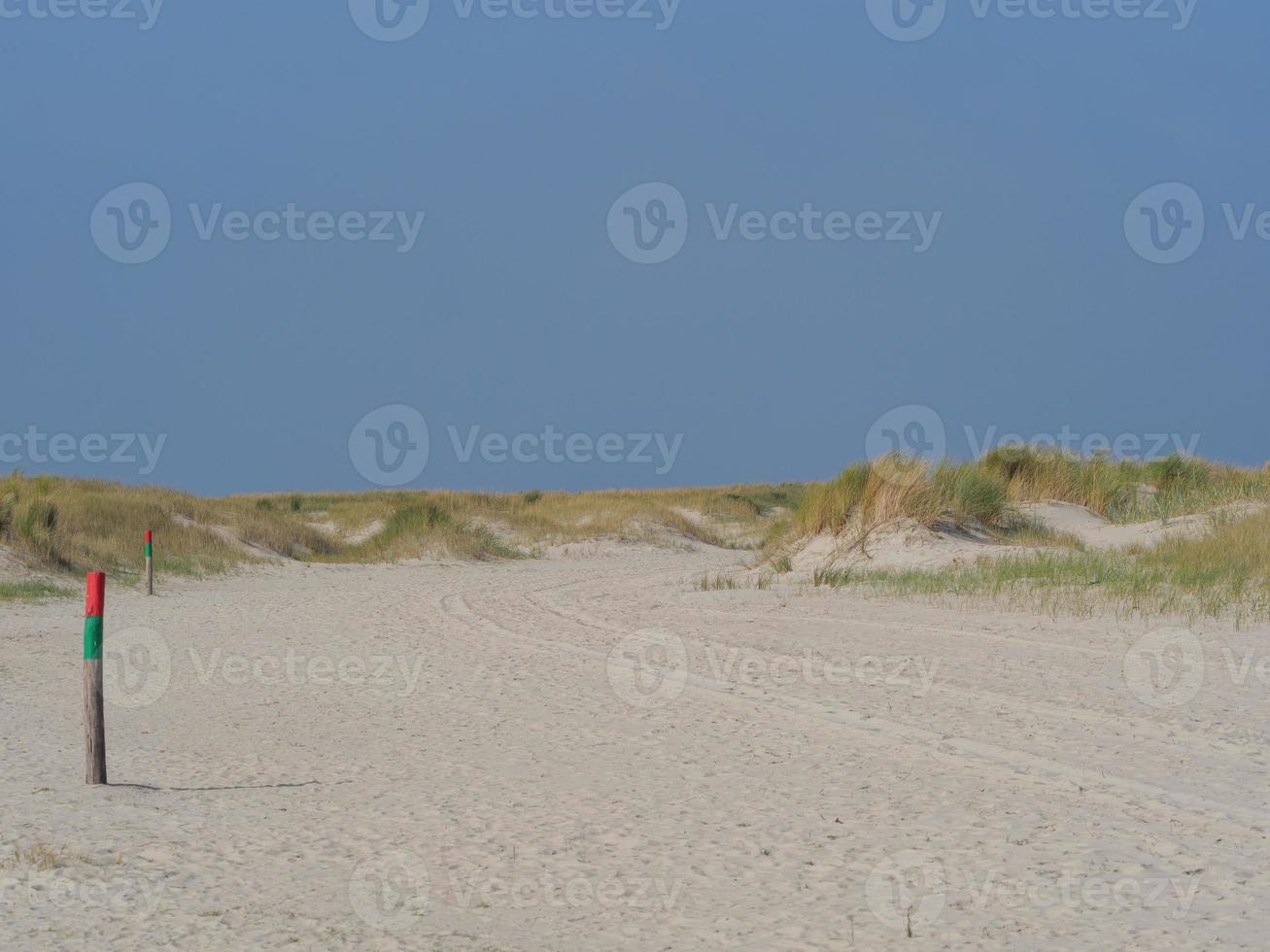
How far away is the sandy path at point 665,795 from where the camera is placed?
4.82m

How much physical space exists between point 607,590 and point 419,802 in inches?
520

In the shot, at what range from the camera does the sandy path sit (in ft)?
15.8

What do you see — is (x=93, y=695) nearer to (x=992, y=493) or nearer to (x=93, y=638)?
(x=93, y=638)

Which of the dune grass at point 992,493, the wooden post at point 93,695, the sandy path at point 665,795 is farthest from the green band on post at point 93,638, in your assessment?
the dune grass at point 992,493

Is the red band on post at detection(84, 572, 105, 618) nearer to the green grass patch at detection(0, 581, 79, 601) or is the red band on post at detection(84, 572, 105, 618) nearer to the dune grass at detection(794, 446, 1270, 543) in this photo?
the green grass patch at detection(0, 581, 79, 601)

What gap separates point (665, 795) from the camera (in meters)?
6.70

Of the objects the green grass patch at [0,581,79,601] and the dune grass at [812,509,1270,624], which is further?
the green grass patch at [0,581,79,601]

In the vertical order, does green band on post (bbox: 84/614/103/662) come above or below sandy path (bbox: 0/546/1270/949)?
above

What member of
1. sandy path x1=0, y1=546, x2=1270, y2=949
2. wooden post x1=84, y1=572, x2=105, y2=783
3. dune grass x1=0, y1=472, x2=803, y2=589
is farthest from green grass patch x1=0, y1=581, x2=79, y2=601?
wooden post x1=84, y1=572, x2=105, y2=783

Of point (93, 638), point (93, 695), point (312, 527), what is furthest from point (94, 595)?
point (312, 527)

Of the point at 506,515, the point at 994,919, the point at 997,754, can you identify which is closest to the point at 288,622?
the point at 997,754

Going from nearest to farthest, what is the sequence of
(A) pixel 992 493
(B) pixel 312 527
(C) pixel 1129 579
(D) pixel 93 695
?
(D) pixel 93 695
(C) pixel 1129 579
(A) pixel 992 493
(B) pixel 312 527

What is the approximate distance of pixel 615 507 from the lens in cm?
4116

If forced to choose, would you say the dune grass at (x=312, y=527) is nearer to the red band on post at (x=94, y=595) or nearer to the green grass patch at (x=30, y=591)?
the green grass patch at (x=30, y=591)
